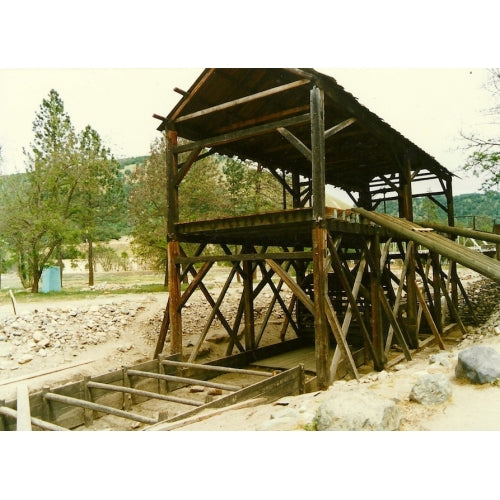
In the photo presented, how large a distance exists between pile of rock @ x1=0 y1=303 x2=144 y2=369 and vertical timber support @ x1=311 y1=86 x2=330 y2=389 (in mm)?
6404

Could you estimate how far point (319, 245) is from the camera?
673 cm

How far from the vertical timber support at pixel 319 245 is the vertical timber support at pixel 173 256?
3307 mm

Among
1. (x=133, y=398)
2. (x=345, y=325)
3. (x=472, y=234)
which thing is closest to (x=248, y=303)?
(x=345, y=325)

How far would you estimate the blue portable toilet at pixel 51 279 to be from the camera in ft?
53.6

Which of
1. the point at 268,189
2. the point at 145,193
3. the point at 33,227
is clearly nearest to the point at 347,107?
the point at 33,227

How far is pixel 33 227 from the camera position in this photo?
1295 centimetres

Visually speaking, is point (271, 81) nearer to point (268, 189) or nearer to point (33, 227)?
point (33, 227)

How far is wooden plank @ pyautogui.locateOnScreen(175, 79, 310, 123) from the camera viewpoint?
7004mm

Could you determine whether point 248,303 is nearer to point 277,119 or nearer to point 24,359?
point 277,119

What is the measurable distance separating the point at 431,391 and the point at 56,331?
925cm

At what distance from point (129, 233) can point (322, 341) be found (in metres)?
15.0

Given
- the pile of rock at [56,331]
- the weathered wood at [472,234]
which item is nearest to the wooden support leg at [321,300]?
the weathered wood at [472,234]

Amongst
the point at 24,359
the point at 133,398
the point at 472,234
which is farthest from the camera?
the point at 24,359

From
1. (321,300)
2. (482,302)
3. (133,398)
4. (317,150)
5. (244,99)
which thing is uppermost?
(244,99)
